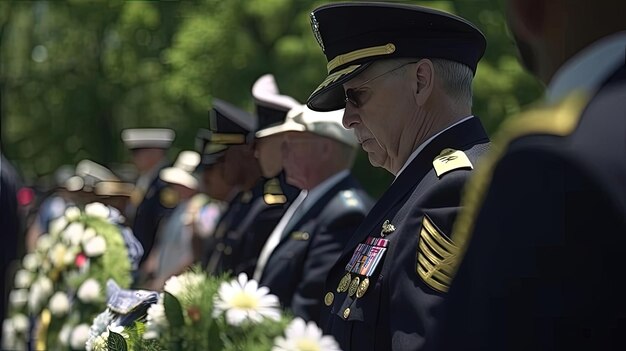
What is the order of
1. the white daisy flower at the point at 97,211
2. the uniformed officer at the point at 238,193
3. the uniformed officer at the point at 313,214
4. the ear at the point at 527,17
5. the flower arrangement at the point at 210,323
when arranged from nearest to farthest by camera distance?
the ear at the point at 527,17, the flower arrangement at the point at 210,323, the uniformed officer at the point at 313,214, the white daisy flower at the point at 97,211, the uniformed officer at the point at 238,193

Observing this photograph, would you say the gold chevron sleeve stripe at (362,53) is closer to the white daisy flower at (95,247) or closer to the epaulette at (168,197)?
the white daisy flower at (95,247)

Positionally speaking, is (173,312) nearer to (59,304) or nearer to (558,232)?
(558,232)

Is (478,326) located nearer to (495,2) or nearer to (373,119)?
(373,119)

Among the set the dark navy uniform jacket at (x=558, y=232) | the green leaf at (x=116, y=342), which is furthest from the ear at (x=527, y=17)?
the green leaf at (x=116, y=342)

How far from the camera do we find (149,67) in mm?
22297

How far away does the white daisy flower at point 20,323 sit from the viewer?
6.11 metres

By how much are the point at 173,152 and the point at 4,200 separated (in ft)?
50.8

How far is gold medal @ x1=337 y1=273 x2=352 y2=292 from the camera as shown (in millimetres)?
2594

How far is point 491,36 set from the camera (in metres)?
16.4

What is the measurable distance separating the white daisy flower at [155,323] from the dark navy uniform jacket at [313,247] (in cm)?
201

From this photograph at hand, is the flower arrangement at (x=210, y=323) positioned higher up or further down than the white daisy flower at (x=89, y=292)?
higher up

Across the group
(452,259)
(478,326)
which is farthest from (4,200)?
(478,326)

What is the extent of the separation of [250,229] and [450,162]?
3.42m

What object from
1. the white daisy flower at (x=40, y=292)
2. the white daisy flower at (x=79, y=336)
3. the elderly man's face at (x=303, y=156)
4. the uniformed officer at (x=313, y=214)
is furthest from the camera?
the elderly man's face at (x=303, y=156)
